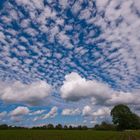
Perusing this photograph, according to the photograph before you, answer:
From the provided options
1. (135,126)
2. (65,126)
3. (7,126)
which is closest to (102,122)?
(65,126)

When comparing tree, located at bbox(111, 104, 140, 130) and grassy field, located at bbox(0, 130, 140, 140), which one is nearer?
grassy field, located at bbox(0, 130, 140, 140)

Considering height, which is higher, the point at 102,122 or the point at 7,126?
the point at 102,122

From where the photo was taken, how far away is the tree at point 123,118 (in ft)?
403

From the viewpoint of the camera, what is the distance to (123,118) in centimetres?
12288

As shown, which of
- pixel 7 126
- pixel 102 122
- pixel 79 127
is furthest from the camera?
pixel 102 122

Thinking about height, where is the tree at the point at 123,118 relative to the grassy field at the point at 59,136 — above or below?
above

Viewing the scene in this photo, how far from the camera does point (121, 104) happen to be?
13088 cm

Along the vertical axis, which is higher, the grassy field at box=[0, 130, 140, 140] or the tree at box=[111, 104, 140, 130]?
the tree at box=[111, 104, 140, 130]

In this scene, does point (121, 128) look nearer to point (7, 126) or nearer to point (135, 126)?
point (135, 126)

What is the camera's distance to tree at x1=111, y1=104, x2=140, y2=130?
403 ft

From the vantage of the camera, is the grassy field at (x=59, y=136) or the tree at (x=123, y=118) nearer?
the grassy field at (x=59, y=136)

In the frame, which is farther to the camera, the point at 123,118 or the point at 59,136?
the point at 123,118

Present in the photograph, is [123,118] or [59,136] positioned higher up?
[123,118]

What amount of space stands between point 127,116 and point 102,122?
1782 inches
